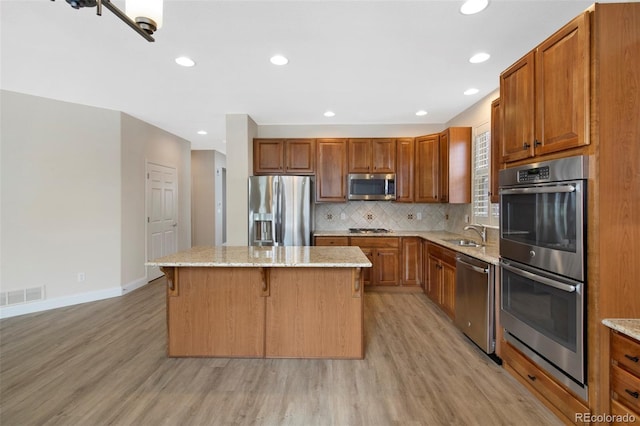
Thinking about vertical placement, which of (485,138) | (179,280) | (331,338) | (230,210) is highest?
(485,138)

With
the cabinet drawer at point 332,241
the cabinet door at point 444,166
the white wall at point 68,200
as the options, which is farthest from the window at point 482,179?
the white wall at point 68,200

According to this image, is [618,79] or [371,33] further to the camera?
[371,33]

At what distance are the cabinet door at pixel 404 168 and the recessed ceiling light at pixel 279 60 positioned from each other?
2494mm

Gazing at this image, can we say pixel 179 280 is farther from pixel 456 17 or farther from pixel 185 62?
pixel 456 17

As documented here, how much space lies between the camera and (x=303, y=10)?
78.7 inches

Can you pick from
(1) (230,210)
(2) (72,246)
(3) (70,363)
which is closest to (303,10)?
(1) (230,210)

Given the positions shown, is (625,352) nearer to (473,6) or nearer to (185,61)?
(473,6)

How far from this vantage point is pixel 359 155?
4.61m

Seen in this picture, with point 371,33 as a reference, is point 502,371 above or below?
below

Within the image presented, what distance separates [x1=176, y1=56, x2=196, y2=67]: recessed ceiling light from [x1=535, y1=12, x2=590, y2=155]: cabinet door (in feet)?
9.36

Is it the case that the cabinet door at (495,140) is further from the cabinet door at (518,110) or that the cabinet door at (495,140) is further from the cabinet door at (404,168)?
the cabinet door at (404,168)

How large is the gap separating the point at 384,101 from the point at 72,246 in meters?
4.68

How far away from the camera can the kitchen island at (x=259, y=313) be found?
2.51 metres

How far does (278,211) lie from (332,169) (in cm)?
117
